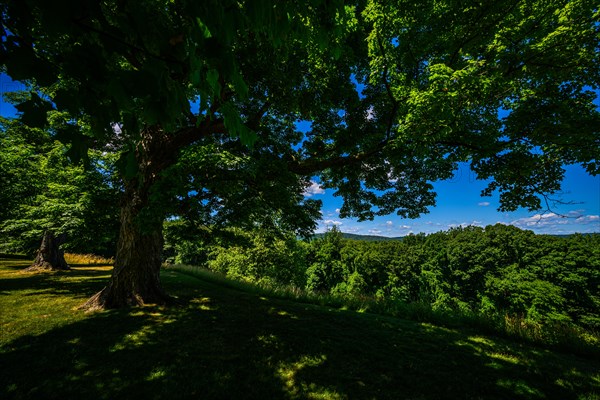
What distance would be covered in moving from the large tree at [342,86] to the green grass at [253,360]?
2.30m

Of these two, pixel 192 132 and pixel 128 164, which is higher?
pixel 192 132

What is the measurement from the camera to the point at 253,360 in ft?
16.4

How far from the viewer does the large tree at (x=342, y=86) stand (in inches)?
58.9

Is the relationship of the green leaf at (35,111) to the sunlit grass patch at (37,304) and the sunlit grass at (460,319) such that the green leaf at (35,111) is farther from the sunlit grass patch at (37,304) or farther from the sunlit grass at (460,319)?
the sunlit grass at (460,319)

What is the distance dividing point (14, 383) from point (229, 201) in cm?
578

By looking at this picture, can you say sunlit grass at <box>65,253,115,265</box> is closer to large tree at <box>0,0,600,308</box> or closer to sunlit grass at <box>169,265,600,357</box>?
sunlit grass at <box>169,265,600,357</box>

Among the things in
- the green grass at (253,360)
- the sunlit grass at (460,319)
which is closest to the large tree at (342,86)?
the green grass at (253,360)

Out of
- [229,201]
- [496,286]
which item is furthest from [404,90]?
[496,286]

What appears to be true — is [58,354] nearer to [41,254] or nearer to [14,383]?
[14,383]

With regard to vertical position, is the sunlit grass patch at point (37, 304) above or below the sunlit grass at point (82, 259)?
below

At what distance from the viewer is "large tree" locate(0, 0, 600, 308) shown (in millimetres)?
1497

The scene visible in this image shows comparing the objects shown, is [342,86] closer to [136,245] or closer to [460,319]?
[136,245]

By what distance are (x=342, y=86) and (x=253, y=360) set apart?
27.2 ft

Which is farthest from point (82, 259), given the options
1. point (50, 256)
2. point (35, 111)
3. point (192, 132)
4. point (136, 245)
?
point (35, 111)
